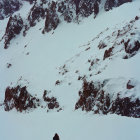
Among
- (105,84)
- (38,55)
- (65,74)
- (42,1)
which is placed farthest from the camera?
(42,1)

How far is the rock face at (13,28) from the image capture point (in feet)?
133

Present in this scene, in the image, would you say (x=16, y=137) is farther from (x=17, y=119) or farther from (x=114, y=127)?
(x=114, y=127)

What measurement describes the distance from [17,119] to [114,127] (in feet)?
36.2

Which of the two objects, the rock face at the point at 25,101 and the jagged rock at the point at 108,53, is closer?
the jagged rock at the point at 108,53

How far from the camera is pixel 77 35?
28.1m

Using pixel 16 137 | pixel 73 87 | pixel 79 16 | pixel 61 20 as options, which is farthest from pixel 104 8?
pixel 16 137

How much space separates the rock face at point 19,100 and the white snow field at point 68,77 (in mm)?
532

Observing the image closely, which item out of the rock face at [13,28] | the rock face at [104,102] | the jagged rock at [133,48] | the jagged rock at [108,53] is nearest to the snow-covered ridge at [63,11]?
the rock face at [13,28]

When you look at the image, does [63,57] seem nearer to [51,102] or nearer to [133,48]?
[51,102]

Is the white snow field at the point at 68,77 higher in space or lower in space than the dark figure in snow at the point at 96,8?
lower

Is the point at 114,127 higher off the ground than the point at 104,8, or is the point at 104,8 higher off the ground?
the point at 104,8

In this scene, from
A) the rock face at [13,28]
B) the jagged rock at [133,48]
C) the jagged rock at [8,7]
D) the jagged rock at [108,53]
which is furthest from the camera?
the jagged rock at [8,7]

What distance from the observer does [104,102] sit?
37.5ft

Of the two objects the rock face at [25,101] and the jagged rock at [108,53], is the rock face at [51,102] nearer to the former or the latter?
the rock face at [25,101]
